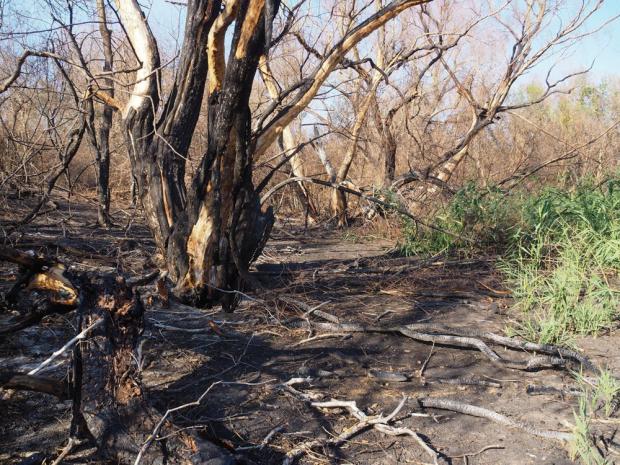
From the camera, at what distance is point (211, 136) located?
4.86 metres

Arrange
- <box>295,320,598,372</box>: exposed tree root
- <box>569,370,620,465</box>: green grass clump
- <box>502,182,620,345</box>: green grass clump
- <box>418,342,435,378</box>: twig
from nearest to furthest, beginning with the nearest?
1. <box>569,370,620,465</box>: green grass clump
2. <box>418,342,435,378</box>: twig
3. <box>295,320,598,372</box>: exposed tree root
4. <box>502,182,620,345</box>: green grass clump

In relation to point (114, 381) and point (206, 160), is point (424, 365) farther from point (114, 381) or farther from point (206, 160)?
point (206, 160)

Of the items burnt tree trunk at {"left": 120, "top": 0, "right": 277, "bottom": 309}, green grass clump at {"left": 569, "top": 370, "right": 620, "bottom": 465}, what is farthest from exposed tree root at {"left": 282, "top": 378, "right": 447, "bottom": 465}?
burnt tree trunk at {"left": 120, "top": 0, "right": 277, "bottom": 309}

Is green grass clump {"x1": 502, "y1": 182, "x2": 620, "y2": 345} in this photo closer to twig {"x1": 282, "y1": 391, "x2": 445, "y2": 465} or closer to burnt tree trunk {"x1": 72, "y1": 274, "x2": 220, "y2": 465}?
twig {"x1": 282, "y1": 391, "x2": 445, "y2": 465}

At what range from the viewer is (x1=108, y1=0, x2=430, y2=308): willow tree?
15.5 feet

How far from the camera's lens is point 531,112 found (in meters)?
16.1

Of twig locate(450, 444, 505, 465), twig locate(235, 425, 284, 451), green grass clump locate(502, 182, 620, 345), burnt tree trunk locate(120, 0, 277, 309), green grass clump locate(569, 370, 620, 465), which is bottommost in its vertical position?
twig locate(450, 444, 505, 465)

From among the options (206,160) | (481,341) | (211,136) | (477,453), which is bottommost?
(477,453)

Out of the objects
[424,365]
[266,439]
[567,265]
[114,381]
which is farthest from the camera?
[567,265]

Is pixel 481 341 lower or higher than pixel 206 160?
lower

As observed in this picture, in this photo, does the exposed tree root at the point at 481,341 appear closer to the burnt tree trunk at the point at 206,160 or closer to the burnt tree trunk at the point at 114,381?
the burnt tree trunk at the point at 206,160

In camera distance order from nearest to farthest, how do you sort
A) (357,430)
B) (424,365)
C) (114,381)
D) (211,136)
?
(114,381) < (357,430) < (424,365) < (211,136)

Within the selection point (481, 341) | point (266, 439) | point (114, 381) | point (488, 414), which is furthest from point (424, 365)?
point (114, 381)

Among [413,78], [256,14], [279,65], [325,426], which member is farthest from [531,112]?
[325,426]
